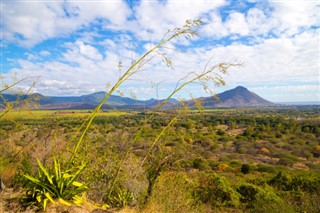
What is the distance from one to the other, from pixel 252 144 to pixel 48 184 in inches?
1803

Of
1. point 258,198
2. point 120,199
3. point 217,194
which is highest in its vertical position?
point 120,199

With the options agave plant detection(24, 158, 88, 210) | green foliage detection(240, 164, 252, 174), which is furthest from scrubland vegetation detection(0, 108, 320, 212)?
agave plant detection(24, 158, 88, 210)

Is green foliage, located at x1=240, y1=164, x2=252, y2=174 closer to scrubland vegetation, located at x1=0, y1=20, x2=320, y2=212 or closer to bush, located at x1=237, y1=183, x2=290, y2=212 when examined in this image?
scrubland vegetation, located at x1=0, y1=20, x2=320, y2=212

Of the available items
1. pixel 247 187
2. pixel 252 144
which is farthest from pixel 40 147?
pixel 252 144

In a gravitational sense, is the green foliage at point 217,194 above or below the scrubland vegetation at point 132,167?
below

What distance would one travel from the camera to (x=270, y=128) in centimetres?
6069

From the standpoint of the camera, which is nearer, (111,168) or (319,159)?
(111,168)

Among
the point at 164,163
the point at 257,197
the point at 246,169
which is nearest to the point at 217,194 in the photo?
the point at 257,197

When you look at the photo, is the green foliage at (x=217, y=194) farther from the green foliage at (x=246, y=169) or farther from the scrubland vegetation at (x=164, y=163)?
the green foliage at (x=246, y=169)

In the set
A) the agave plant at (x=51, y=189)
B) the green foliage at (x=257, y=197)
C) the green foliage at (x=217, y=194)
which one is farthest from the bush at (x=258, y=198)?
the agave plant at (x=51, y=189)

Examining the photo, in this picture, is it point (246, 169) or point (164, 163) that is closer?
point (164, 163)

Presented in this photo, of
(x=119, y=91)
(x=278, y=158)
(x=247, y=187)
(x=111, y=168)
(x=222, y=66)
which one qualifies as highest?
(x=222, y=66)

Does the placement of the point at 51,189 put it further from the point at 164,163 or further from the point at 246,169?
the point at 246,169

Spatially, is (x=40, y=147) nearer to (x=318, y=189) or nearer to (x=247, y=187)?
(x=247, y=187)
